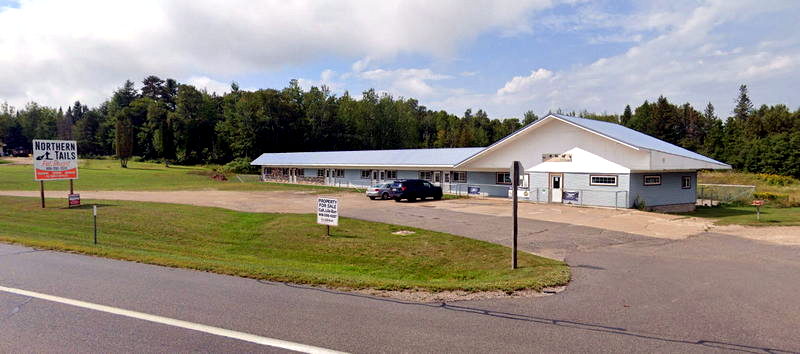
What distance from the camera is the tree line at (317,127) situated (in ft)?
260

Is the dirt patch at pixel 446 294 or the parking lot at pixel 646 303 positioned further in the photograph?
the dirt patch at pixel 446 294

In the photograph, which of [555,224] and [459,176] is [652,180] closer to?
[555,224]

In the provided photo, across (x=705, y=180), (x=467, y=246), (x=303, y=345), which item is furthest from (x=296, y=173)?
(x=303, y=345)

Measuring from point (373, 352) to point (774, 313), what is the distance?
20.3 ft

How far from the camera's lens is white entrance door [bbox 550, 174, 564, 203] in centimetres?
2983

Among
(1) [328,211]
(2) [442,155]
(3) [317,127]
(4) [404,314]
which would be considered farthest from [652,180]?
(3) [317,127]

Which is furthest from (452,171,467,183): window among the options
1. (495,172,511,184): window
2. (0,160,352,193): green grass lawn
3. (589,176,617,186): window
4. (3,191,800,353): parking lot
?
(3,191,800,353): parking lot

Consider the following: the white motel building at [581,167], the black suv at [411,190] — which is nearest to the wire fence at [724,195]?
the white motel building at [581,167]

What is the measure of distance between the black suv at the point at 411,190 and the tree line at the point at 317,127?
55300 millimetres

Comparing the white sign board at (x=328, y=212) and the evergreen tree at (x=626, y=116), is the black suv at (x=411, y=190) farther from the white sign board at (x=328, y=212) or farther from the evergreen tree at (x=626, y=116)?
the evergreen tree at (x=626, y=116)

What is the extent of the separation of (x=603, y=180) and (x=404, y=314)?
2439 centimetres

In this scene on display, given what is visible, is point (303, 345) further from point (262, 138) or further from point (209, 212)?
point (262, 138)

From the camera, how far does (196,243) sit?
1564cm

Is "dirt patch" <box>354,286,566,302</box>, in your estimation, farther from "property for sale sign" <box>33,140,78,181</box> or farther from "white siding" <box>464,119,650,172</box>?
"property for sale sign" <box>33,140,78,181</box>
